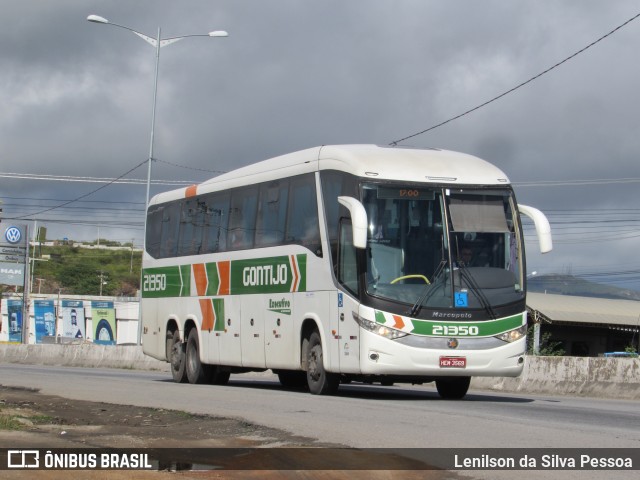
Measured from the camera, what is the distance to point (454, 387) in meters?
19.3

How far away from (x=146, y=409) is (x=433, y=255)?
4868 millimetres

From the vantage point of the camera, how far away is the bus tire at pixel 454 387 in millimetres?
19125

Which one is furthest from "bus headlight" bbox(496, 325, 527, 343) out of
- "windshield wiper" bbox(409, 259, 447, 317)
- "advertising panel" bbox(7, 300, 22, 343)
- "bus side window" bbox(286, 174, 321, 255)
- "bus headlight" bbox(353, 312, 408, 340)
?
"advertising panel" bbox(7, 300, 22, 343)

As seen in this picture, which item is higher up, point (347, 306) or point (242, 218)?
point (242, 218)

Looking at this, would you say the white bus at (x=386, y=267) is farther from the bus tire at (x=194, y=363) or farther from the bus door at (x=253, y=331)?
the bus tire at (x=194, y=363)

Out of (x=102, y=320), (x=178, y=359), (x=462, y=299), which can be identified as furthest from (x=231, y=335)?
(x=102, y=320)

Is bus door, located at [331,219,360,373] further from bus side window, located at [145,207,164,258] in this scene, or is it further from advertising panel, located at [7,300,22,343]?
advertising panel, located at [7,300,22,343]

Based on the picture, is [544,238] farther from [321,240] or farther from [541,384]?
[541,384]

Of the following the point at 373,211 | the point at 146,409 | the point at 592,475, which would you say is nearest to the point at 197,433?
the point at 146,409

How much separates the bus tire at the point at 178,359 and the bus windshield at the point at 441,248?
8.36m

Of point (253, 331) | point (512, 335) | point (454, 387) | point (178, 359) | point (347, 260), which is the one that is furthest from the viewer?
point (178, 359)

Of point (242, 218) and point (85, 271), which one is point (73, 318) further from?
point (242, 218)

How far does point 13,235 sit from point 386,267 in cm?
5568

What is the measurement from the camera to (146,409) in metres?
15.6
